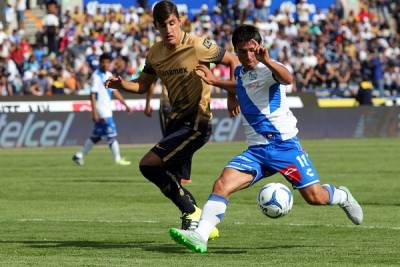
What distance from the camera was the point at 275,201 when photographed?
36.8ft

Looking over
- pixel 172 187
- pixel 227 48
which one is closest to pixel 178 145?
pixel 172 187

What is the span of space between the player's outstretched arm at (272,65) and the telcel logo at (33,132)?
24.4m

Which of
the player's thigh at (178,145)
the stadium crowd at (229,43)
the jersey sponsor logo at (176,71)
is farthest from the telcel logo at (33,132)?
the jersey sponsor logo at (176,71)

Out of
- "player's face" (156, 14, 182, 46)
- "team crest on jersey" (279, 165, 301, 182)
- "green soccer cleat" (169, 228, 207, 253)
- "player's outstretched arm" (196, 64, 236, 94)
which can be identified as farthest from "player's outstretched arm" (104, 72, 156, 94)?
"green soccer cleat" (169, 228, 207, 253)

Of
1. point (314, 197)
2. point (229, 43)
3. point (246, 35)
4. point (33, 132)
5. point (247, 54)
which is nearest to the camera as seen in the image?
point (246, 35)

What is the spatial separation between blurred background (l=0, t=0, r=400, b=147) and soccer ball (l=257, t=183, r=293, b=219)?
22.5 meters

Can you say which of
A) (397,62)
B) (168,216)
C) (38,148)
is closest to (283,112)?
(168,216)

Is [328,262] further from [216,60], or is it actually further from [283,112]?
[216,60]

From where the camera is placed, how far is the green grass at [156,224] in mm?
10578

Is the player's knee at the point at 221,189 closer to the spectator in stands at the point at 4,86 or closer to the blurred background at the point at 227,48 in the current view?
the blurred background at the point at 227,48

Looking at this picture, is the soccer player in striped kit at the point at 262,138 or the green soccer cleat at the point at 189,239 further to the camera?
the soccer player in striped kit at the point at 262,138

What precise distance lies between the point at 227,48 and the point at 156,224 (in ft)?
97.9

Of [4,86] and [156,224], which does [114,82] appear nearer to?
[156,224]

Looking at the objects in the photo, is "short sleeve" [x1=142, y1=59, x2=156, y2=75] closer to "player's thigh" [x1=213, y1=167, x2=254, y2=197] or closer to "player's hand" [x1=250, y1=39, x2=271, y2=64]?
"player's thigh" [x1=213, y1=167, x2=254, y2=197]
